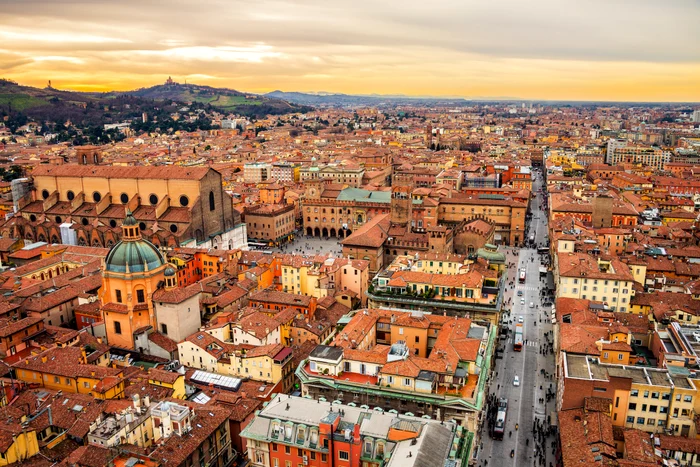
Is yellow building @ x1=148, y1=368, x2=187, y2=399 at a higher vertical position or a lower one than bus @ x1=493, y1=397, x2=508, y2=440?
higher

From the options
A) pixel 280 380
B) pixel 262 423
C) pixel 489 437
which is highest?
pixel 262 423

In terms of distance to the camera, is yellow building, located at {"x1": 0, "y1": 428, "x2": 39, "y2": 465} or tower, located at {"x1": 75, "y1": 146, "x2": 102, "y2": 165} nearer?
yellow building, located at {"x1": 0, "y1": 428, "x2": 39, "y2": 465}

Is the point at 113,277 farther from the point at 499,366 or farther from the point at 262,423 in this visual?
the point at 499,366

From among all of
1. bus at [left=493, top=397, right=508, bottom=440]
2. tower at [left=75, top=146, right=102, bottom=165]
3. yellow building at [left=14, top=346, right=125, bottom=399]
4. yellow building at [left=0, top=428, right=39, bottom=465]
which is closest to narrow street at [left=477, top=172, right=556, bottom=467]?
bus at [left=493, top=397, right=508, bottom=440]

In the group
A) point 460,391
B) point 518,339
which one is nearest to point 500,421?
point 460,391

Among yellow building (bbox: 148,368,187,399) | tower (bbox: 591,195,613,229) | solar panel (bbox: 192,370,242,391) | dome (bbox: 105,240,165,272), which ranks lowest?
solar panel (bbox: 192,370,242,391)

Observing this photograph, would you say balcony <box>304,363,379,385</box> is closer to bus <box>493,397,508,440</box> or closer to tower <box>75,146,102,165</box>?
bus <box>493,397,508,440</box>

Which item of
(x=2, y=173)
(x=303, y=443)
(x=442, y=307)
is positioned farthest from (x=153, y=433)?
(x=2, y=173)

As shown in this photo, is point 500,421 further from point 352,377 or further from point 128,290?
point 128,290
